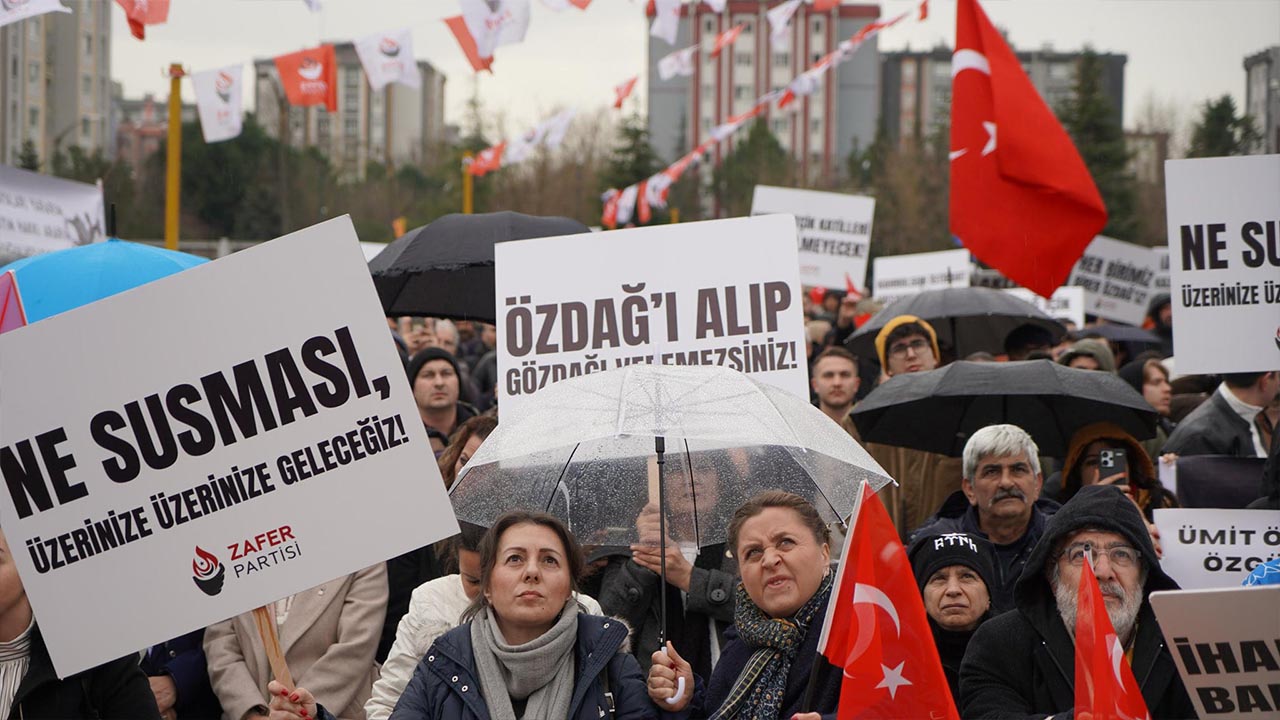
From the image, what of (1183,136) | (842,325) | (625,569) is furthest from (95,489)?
(1183,136)

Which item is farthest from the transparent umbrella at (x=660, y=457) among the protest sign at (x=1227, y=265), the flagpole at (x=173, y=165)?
the flagpole at (x=173, y=165)

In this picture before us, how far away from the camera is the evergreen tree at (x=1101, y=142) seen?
148 feet

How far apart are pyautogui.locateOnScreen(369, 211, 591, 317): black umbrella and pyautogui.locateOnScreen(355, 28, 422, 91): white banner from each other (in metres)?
7.09

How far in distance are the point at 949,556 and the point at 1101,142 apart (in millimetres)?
43181

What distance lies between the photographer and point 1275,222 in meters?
6.28

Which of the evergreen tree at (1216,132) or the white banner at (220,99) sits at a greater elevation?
the evergreen tree at (1216,132)

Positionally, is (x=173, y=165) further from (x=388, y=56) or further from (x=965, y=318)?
(x=965, y=318)

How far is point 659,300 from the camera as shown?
6203mm

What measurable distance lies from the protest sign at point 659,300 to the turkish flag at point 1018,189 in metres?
1.62

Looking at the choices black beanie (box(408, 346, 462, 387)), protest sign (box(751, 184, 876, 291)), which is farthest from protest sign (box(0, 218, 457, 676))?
protest sign (box(751, 184, 876, 291))

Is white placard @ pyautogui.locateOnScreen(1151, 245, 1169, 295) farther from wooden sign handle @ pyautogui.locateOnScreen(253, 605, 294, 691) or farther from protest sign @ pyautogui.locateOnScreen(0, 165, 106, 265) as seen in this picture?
wooden sign handle @ pyautogui.locateOnScreen(253, 605, 294, 691)

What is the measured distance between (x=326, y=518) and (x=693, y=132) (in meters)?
110

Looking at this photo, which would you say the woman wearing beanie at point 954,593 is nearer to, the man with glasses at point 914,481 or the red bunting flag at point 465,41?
the man with glasses at point 914,481

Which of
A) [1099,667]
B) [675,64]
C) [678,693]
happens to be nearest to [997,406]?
[678,693]
